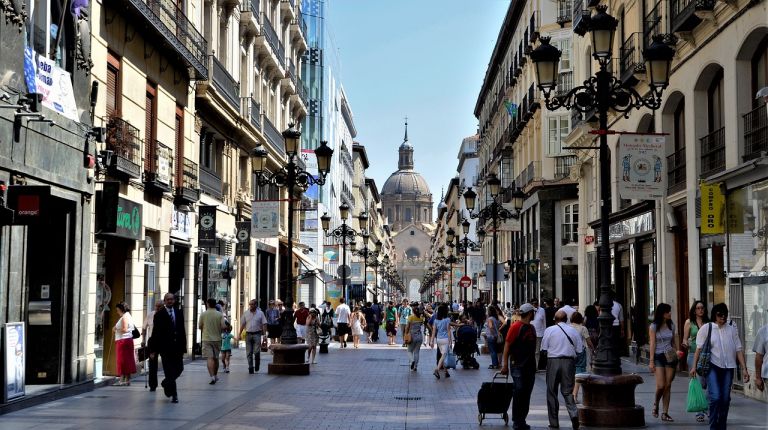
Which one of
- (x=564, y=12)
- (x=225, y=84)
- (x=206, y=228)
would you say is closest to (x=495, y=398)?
(x=206, y=228)

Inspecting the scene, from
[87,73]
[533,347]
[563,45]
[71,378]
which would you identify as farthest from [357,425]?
[563,45]

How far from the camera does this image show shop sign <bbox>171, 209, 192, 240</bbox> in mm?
26016

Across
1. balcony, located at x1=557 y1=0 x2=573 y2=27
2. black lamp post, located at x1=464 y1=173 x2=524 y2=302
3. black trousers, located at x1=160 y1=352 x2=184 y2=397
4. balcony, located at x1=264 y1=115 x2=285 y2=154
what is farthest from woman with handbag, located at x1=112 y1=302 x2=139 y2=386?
balcony, located at x1=557 y1=0 x2=573 y2=27

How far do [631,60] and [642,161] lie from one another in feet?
32.6

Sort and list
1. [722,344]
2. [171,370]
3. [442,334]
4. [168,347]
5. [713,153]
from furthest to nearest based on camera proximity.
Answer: [442,334]
[713,153]
[168,347]
[171,370]
[722,344]

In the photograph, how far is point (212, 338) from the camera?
2089cm

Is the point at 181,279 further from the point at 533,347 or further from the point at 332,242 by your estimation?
the point at 332,242

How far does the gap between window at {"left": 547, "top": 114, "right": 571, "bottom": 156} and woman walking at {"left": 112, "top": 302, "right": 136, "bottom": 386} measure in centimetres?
3012

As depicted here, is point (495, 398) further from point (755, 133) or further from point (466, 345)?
point (466, 345)

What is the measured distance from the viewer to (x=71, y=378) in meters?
17.9

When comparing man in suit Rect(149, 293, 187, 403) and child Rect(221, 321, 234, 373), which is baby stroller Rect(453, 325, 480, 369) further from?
man in suit Rect(149, 293, 187, 403)

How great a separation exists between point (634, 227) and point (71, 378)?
1561cm

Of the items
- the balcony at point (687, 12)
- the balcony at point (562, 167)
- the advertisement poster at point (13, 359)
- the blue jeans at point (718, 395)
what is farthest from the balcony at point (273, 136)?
the blue jeans at point (718, 395)

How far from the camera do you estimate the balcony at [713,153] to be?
68.5ft
